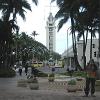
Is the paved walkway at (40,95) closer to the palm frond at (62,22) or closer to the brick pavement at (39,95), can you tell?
the brick pavement at (39,95)

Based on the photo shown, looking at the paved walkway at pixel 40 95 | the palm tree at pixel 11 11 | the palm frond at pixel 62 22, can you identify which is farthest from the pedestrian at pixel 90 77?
the palm frond at pixel 62 22

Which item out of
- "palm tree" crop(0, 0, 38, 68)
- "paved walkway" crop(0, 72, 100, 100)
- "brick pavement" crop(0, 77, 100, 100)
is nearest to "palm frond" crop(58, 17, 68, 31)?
"palm tree" crop(0, 0, 38, 68)

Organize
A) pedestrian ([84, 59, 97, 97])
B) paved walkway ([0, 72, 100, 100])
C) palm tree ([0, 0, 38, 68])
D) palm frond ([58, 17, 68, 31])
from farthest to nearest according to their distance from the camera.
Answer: palm frond ([58, 17, 68, 31]) < palm tree ([0, 0, 38, 68]) < pedestrian ([84, 59, 97, 97]) < paved walkway ([0, 72, 100, 100])

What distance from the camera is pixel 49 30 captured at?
176750 millimetres

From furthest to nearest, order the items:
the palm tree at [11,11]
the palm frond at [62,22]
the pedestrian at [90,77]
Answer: the palm frond at [62,22], the palm tree at [11,11], the pedestrian at [90,77]

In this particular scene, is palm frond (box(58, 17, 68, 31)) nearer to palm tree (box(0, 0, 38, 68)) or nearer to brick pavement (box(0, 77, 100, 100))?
palm tree (box(0, 0, 38, 68))

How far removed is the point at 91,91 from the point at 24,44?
4116 inches

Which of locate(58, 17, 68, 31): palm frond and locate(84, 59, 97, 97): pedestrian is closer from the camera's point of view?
locate(84, 59, 97, 97): pedestrian

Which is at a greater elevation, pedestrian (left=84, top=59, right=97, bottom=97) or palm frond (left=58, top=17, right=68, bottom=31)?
palm frond (left=58, top=17, right=68, bottom=31)

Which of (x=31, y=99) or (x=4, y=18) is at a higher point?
(x=4, y=18)

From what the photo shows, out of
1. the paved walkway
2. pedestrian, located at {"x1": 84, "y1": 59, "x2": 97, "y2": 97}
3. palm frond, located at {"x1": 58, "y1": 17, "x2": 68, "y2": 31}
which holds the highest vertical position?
palm frond, located at {"x1": 58, "y1": 17, "x2": 68, "y2": 31}

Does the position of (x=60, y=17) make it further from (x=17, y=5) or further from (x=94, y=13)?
(x=94, y=13)

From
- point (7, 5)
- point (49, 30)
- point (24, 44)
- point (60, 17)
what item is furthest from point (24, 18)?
point (49, 30)

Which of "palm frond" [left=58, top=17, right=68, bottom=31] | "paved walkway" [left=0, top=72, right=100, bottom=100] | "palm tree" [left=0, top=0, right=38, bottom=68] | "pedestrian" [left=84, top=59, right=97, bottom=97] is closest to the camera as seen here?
"paved walkway" [left=0, top=72, right=100, bottom=100]
